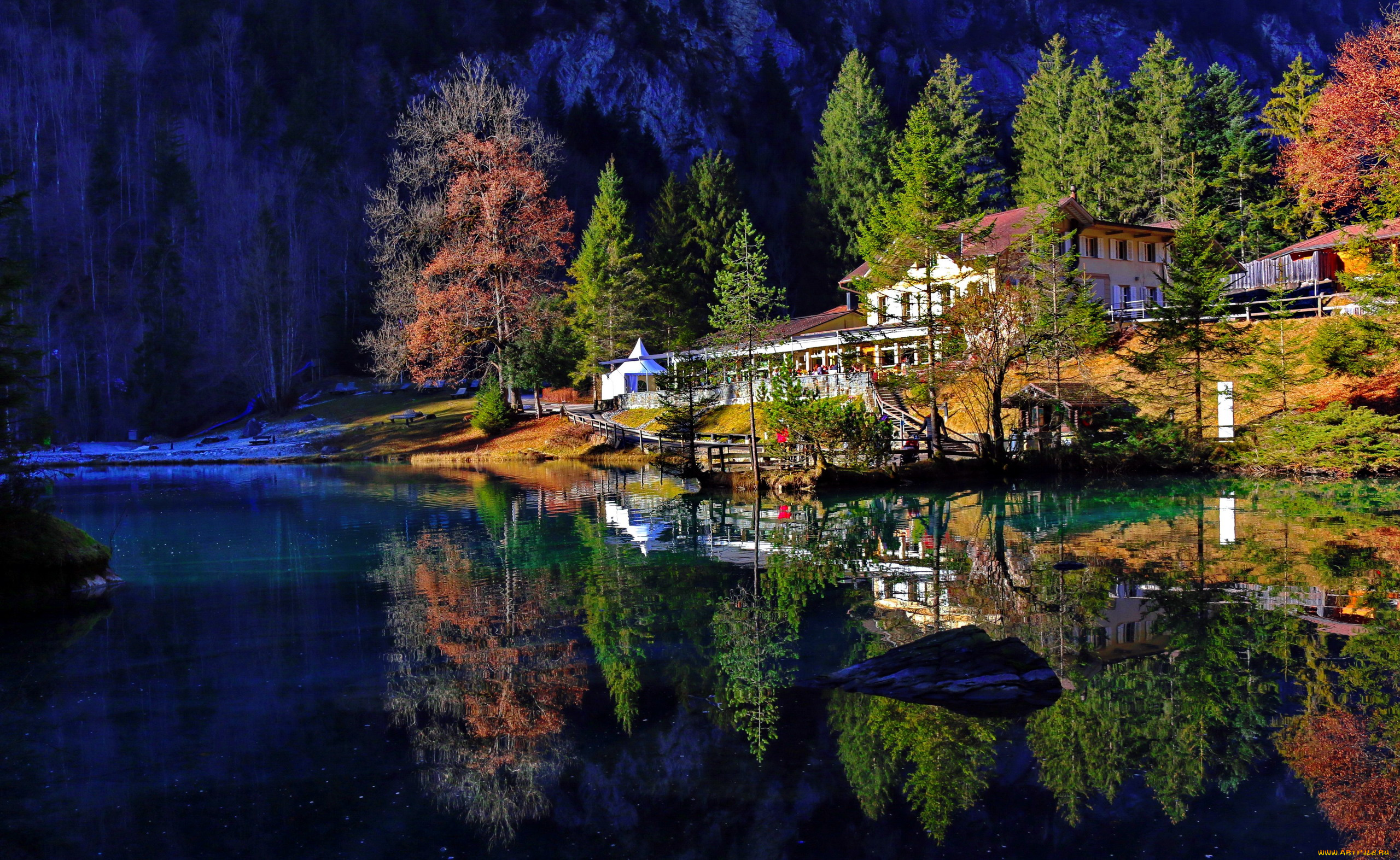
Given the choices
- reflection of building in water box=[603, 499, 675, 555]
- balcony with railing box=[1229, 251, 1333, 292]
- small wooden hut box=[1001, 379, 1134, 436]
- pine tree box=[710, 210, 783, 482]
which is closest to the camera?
reflection of building in water box=[603, 499, 675, 555]

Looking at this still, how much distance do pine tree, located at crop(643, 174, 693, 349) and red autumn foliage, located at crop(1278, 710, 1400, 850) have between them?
50726 millimetres

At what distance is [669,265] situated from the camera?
Result: 71.6 meters

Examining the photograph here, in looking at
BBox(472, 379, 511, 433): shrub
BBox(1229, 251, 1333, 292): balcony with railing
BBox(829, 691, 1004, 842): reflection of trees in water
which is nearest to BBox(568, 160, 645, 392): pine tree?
BBox(472, 379, 511, 433): shrub

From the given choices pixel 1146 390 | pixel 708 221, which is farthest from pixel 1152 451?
pixel 708 221

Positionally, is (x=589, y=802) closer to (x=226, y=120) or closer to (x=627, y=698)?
(x=627, y=698)

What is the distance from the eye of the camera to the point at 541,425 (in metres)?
55.5

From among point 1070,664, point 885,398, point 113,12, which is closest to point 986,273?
point 885,398

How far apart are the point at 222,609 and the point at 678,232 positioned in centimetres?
6174

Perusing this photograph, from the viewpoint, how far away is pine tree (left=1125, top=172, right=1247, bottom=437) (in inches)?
1545

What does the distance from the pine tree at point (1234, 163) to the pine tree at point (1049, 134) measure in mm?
8021

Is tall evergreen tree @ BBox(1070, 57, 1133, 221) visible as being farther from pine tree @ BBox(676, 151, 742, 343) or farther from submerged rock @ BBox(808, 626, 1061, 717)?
submerged rock @ BBox(808, 626, 1061, 717)

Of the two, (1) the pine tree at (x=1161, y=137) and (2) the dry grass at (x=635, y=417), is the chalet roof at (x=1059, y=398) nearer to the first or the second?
(2) the dry grass at (x=635, y=417)

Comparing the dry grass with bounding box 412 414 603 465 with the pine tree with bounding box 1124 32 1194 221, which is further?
the pine tree with bounding box 1124 32 1194 221

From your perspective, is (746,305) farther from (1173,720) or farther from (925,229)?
(1173,720)
